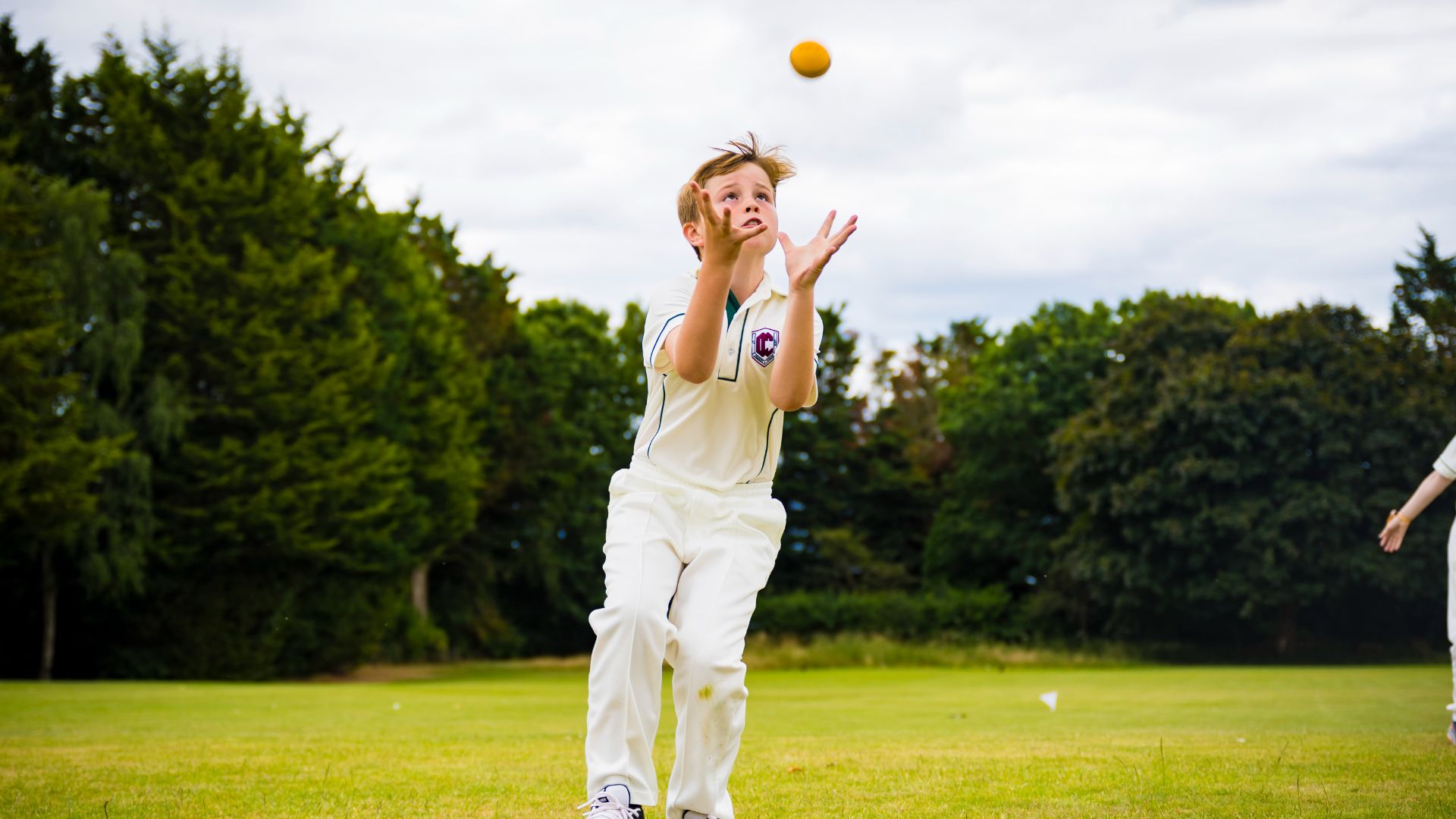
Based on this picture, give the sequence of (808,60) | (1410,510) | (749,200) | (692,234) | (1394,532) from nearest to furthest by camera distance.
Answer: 1. (749,200)
2. (692,234)
3. (808,60)
4. (1410,510)
5. (1394,532)

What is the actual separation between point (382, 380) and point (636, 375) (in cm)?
2254

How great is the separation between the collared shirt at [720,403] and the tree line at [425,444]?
86.6ft

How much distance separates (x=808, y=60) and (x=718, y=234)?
7.37 feet

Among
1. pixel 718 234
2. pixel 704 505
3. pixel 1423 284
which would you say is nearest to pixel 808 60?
pixel 718 234

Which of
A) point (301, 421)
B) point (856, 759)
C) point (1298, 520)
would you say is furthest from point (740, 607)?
point (1298, 520)

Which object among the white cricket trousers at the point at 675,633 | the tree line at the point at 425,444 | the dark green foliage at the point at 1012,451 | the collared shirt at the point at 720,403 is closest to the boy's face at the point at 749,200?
the collared shirt at the point at 720,403

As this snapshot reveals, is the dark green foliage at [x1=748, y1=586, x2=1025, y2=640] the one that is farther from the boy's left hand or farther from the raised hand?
the boy's left hand

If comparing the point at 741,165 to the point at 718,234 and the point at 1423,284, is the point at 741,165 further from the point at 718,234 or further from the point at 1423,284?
the point at 1423,284

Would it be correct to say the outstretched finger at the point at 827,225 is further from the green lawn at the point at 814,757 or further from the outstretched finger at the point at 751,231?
the green lawn at the point at 814,757

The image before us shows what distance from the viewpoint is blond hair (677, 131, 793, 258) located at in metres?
5.02

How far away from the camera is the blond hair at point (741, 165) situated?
5016mm

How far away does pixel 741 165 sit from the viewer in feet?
16.4

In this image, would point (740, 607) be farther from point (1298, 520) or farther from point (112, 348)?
point (1298, 520)

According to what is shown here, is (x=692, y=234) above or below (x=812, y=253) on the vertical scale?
above
